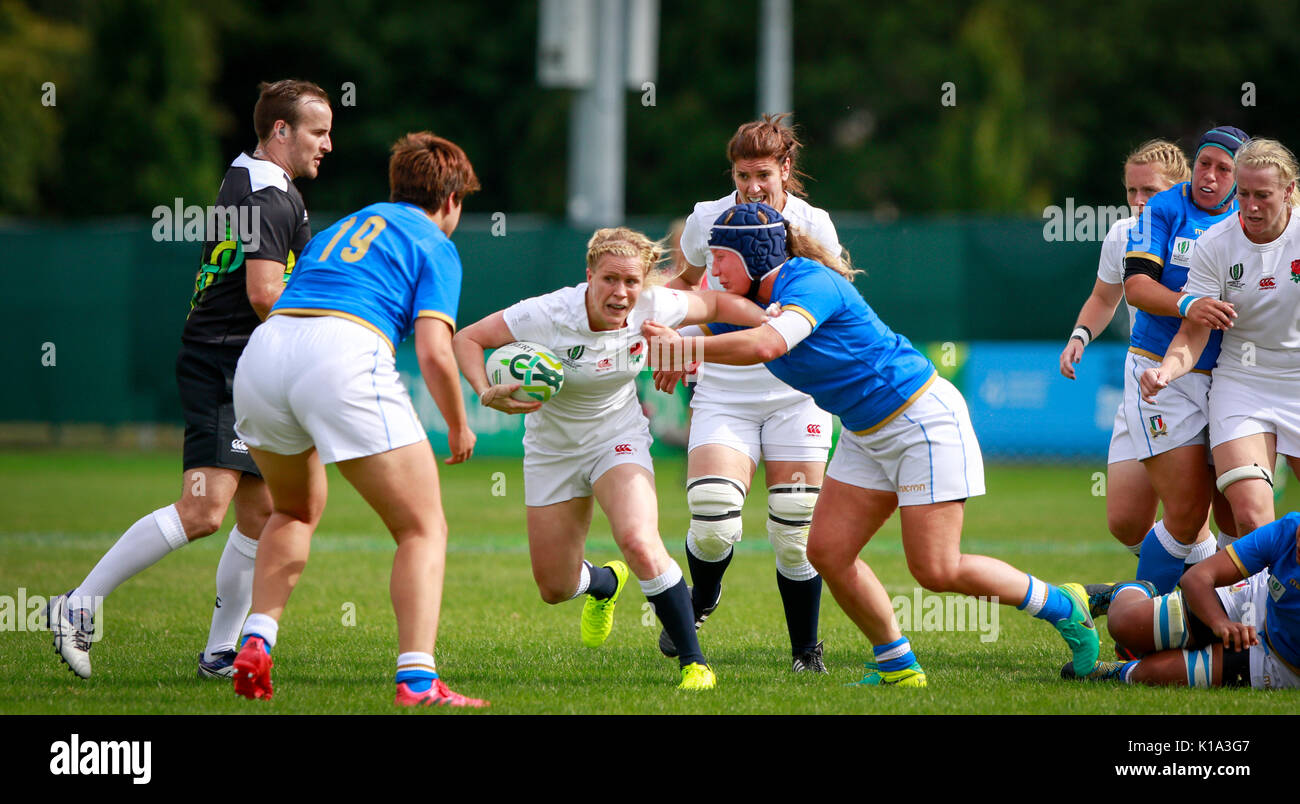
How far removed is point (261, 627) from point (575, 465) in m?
1.51

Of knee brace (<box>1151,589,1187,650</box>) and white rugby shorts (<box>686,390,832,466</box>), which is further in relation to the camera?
white rugby shorts (<box>686,390,832,466</box>)

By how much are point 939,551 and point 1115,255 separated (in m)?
2.32

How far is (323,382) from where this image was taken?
4.64 metres

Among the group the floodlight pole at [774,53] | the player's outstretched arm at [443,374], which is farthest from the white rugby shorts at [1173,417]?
the floodlight pole at [774,53]

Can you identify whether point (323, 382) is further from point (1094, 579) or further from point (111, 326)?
point (111, 326)

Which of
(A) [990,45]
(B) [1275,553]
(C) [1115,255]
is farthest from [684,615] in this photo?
(A) [990,45]

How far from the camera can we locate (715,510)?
20.1 ft

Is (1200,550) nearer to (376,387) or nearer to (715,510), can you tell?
(715,510)

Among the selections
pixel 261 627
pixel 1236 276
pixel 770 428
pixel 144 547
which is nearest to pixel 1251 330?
pixel 1236 276

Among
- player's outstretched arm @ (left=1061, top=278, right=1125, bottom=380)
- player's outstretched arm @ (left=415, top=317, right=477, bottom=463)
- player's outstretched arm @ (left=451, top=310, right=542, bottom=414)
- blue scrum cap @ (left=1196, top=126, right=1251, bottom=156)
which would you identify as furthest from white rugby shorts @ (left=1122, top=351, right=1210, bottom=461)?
player's outstretched arm @ (left=415, top=317, right=477, bottom=463)

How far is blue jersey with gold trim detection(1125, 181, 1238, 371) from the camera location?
6152 mm

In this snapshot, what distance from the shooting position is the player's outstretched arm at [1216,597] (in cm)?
525

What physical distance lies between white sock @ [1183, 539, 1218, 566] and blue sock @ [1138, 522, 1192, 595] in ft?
0.17

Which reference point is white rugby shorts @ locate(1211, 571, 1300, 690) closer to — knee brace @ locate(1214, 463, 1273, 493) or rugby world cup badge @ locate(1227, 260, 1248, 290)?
knee brace @ locate(1214, 463, 1273, 493)
